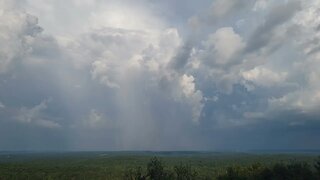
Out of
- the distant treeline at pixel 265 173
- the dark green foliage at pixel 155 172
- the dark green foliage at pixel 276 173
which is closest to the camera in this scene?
the dark green foliage at pixel 276 173

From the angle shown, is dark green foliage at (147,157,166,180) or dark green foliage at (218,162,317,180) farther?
dark green foliage at (147,157,166,180)

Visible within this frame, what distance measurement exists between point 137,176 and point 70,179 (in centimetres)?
5777

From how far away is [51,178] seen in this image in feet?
554

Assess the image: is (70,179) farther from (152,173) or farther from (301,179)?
(301,179)

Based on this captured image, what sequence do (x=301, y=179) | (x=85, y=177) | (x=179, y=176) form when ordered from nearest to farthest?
1. (x=301, y=179)
2. (x=179, y=176)
3. (x=85, y=177)

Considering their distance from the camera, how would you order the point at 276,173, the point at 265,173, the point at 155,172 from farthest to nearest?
the point at 155,172 → the point at 265,173 → the point at 276,173

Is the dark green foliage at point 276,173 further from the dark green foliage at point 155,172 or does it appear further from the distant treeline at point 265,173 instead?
the dark green foliage at point 155,172

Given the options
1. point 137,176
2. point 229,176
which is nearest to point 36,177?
point 137,176

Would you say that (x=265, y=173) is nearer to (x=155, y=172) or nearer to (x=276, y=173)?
(x=276, y=173)

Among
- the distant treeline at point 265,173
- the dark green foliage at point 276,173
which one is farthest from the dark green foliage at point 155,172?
the dark green foliage at point 276,173

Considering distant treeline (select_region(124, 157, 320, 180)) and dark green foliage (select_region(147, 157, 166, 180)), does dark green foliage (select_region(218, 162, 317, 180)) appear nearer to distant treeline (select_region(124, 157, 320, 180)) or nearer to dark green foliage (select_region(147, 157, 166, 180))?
distant treeline (select_region(124, 157, 320, 180))

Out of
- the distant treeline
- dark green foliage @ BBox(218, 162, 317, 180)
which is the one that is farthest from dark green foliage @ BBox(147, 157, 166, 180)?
dark green foliage @ BBox(218, 162, 317, 180)

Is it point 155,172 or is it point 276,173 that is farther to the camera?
point 155,172

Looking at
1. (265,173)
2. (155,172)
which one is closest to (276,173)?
(265,173)
